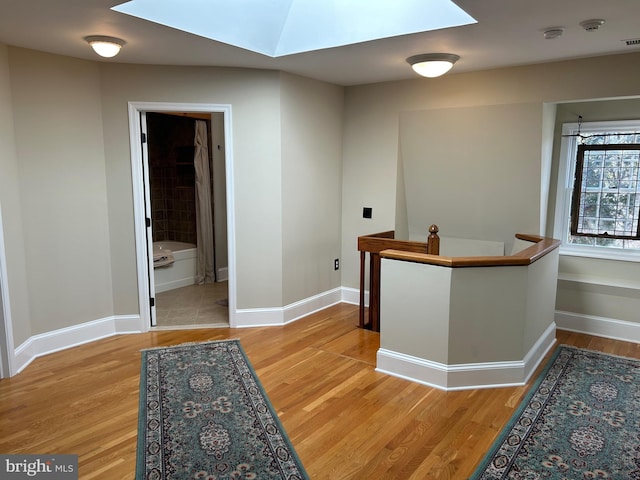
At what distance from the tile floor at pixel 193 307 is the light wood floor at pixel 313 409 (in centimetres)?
45

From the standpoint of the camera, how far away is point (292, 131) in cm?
443

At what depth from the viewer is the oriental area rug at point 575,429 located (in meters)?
2.32

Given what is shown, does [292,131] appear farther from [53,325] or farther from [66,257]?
[53,325]

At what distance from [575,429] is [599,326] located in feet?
6.24

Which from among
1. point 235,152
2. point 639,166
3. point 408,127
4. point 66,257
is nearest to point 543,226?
point 639,166

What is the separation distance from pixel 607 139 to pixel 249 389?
3.94 meters

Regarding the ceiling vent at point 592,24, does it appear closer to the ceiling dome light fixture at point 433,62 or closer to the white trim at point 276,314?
the ceiling dome light fixture at point 433,62

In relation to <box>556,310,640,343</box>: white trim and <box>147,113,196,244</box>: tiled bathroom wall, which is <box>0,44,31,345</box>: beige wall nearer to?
<box>147,113,196,244</box>: tiled bathroom wall

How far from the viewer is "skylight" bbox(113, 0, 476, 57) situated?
284 cm

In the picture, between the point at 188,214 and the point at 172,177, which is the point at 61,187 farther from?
the point at 172,177

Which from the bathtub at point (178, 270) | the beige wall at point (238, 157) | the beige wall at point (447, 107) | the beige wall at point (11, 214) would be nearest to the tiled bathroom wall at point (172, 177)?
the bathtub at point (178, 270)

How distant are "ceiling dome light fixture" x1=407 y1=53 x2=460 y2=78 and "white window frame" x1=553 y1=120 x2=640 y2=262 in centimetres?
160

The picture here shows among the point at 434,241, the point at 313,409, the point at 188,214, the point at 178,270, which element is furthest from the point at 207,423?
the point at 188,214

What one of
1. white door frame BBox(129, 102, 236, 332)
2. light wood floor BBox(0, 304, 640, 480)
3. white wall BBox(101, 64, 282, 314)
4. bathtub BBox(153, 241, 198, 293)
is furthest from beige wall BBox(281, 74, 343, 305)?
bathtub BBox(153, 241, 198, 293)
